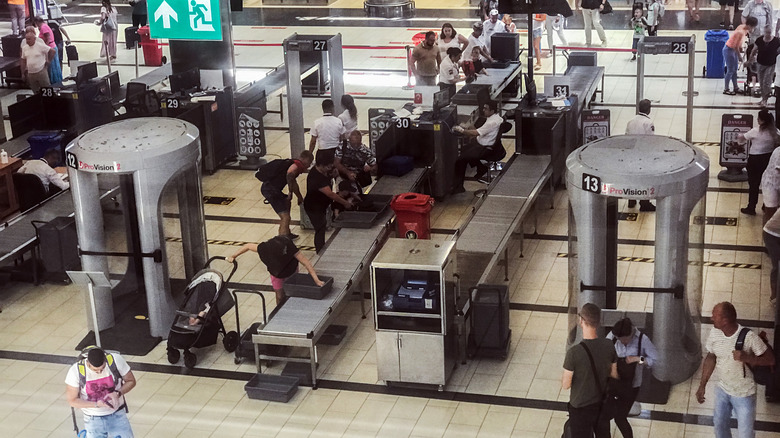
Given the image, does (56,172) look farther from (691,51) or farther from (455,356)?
(691,51)

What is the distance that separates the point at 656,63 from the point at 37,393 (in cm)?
1398

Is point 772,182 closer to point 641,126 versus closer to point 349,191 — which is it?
point 641,126

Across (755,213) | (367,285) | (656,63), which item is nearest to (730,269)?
(755,213)

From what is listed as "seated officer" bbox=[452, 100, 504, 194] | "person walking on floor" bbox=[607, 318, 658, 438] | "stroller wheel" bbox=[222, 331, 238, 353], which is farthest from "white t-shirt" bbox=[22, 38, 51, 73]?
→ "person walking on floor" bbox=[607, 318, 658, 438]

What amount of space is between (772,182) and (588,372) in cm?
473

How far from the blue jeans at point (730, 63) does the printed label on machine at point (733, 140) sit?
12.8 feet

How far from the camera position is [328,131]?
1400cm

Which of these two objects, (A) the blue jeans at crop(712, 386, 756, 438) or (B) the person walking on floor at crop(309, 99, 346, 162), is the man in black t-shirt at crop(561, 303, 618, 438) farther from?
(B) the person walking on floor at crop(309, 99, 346, 162)

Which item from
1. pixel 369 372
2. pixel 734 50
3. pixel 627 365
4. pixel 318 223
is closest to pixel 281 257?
pixel 369 372

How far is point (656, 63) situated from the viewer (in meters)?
20.8

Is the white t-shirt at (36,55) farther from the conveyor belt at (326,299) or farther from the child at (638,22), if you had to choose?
the child at (638,22)

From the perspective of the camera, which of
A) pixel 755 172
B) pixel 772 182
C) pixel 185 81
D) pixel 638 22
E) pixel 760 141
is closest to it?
pixel 772 182

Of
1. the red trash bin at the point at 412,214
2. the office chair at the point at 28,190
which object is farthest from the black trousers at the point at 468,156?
the office chair at the point at 28,190

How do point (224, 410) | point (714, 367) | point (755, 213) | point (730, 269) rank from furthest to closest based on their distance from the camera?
point (755, 213) < point (730, 269) < point (224, 410) < point (714, 367)
